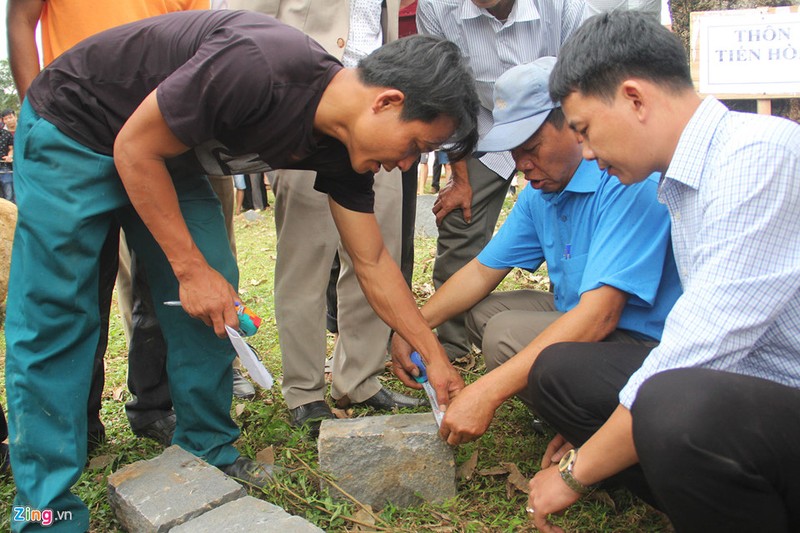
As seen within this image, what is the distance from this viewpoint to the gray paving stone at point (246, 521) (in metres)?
2.09

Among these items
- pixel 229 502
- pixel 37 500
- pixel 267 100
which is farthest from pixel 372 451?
pixel 267 100

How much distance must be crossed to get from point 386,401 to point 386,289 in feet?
2.65

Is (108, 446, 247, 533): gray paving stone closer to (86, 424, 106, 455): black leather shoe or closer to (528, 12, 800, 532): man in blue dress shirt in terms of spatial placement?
(86, 424, 106, 455): black leather shoe

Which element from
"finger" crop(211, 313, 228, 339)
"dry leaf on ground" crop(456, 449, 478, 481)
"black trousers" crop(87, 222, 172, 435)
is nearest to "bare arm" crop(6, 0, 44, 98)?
"black trousers" crop(87, 222, 172, 435)

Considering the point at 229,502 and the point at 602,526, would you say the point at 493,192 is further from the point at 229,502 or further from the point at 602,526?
the point at 229,502

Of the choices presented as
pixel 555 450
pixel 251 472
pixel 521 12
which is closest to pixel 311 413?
pixel 251 472

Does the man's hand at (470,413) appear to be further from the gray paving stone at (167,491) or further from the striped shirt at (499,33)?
the striped shirt at (499,33)

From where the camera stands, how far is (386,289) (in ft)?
8.93

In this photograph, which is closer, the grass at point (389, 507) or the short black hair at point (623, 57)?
the short black hair at point (623, 57)

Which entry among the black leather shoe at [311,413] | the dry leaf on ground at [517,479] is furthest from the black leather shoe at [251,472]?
the dry leaf on ground at [517,479]

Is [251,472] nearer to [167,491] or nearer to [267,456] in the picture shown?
[267,456]

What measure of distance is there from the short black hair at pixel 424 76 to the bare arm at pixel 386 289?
58cm

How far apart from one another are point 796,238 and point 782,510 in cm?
65

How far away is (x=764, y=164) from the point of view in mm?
1682
